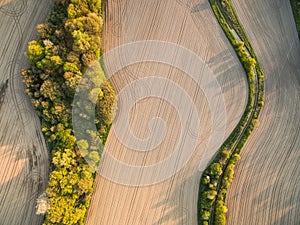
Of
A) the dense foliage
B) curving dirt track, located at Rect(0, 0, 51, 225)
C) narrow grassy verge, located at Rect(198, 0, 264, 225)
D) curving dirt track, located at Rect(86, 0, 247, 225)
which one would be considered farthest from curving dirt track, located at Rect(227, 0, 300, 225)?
curving dirt track, located at Rect(0, 0, 51, 225)

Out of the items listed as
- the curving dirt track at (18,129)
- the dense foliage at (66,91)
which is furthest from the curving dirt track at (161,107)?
the curving dirt track at (18,129)

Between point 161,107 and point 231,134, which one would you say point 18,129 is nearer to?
point 161,107

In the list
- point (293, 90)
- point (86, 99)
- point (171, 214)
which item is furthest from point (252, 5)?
point (171, 214)

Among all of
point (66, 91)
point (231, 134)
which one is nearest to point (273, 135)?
point (231, 134)

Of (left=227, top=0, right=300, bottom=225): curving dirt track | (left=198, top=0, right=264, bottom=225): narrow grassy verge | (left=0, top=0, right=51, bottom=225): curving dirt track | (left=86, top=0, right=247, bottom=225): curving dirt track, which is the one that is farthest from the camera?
(left=227, top=0, right=300, bottom=225): curving dirt track

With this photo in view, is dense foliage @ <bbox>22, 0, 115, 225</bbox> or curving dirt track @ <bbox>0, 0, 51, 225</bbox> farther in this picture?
curving dirt track @ <bbox>0, 0, 51, 225</bbox>

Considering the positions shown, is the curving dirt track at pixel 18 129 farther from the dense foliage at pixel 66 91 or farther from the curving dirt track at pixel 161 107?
the curving dirt track at pixel 161 107

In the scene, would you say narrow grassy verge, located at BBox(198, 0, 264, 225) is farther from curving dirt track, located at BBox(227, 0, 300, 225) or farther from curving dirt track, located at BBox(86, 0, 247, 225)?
curving dirt track, located at BBox(227, 0, 300, 225)

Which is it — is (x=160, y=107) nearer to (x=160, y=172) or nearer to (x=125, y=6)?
(x=160, y=172)
